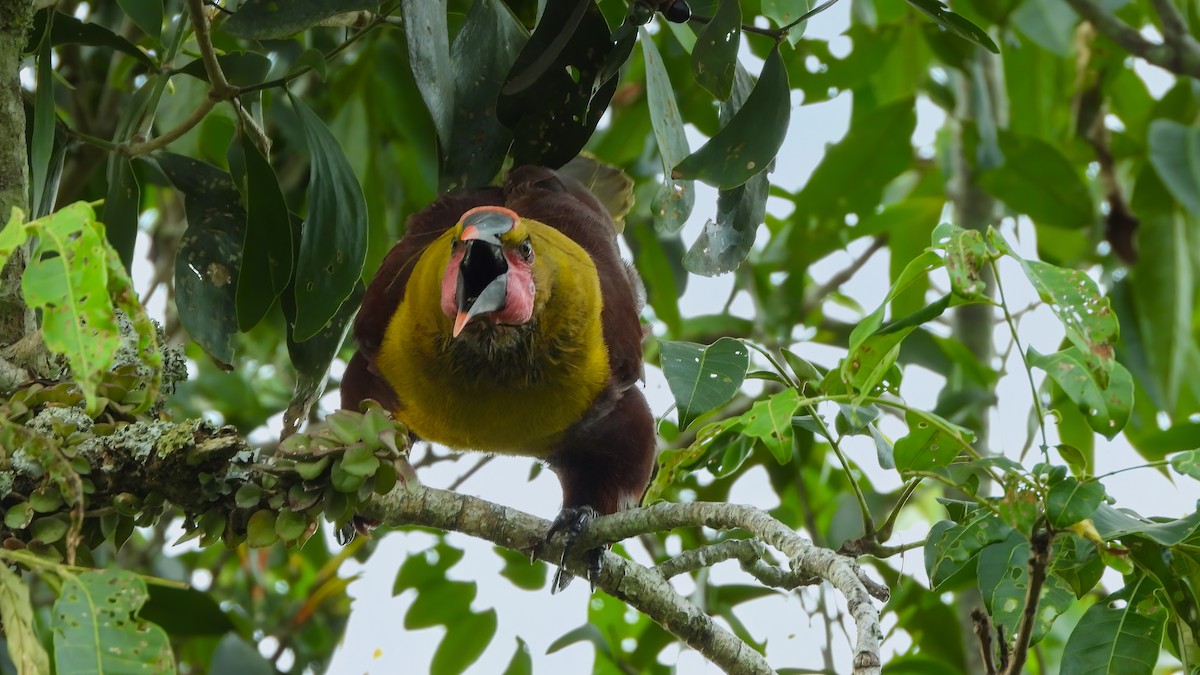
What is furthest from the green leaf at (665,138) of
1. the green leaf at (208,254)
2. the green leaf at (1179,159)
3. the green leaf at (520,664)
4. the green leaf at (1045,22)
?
the green leaf at (1179,159)

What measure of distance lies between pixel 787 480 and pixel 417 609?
102 cm

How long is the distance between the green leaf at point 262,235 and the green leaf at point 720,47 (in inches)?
25.5

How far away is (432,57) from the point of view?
1623mm

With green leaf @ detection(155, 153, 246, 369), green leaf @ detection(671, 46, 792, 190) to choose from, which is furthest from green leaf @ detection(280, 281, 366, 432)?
green leaf @ detection(671, 46, 792, 190)

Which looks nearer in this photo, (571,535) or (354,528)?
(571,535)

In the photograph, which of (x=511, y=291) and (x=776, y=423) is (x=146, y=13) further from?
(x=776, y=423)

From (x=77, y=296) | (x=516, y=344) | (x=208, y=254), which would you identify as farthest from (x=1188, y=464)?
(x=208, y=254)

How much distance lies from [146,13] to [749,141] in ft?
3.13

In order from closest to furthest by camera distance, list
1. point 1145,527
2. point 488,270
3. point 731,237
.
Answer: point 1145,527
point 731,237
point 488,270

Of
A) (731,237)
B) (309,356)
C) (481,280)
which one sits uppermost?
(481,280)

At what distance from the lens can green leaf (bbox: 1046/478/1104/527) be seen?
3.85 ft

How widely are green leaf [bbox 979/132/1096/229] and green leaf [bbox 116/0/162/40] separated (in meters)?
2.24

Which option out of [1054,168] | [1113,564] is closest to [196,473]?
[1113,564]

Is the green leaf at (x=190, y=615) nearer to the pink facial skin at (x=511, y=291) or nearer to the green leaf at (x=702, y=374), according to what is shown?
the pink facial skin at (x=511, y=291)
